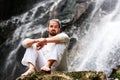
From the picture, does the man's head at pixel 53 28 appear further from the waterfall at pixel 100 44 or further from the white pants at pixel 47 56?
the waterfall at pixel 100 44

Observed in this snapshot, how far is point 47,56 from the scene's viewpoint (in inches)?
152

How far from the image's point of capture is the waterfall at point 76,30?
551 inches

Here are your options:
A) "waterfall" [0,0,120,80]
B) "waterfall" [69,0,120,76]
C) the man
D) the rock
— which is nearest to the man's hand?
the man

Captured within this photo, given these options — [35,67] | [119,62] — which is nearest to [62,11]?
[119,62]

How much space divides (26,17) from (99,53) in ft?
14.3

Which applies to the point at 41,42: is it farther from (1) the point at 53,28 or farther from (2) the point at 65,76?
(2) the point at 65,76

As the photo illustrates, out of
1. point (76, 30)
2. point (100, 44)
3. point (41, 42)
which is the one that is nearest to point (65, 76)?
point (41, 42)

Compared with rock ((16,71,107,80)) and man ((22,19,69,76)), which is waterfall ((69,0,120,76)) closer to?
man ((22,19,69,76))

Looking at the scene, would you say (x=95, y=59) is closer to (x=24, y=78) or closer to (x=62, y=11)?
(x=62, y=11)

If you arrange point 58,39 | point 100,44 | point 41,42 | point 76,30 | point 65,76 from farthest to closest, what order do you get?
point 76,30 → point 100,44 → point 41,42 → point 58,39 → point 65,76

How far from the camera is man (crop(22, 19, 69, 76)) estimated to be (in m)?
3.74

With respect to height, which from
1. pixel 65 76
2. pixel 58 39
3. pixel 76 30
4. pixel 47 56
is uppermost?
pixel 76 30

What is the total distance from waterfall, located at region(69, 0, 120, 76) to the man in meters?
8.73

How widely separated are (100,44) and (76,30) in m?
1.27
